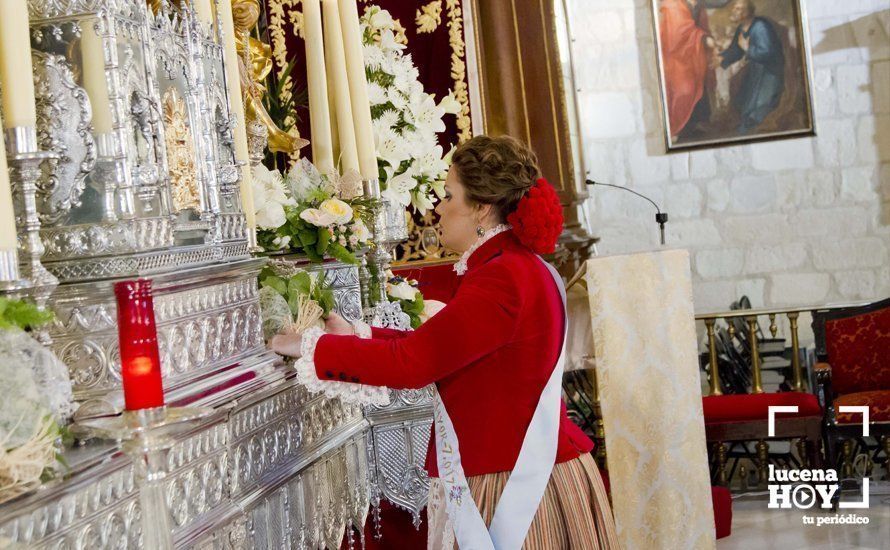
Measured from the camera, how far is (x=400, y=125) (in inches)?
135

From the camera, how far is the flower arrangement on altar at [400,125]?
10.9 feet

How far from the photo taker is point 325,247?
267 cm

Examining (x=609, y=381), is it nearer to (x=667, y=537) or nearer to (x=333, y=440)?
(x=667, y=537)

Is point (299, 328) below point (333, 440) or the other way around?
the other way around

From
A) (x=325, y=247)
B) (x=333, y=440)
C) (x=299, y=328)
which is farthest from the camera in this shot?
(x=325, y=247)

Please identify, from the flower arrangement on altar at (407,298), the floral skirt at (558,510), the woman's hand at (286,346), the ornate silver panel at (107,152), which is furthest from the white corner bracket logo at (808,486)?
the ornate silver panel at (107,152)

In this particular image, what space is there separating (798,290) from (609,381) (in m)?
4.62

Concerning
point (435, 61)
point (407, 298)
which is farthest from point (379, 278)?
point (435, 61)

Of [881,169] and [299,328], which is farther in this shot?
[881,169]

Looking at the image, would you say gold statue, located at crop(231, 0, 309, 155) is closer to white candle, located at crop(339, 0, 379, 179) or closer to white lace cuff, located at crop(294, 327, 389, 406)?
white candle, located at crop(339, 0, 379, 179)

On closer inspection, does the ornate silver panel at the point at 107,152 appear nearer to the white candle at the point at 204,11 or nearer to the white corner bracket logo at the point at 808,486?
the white candle at the point at 204,11

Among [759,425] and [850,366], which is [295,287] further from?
[850,366]

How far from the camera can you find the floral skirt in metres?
2.48

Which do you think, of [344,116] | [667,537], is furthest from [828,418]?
[344,116]
